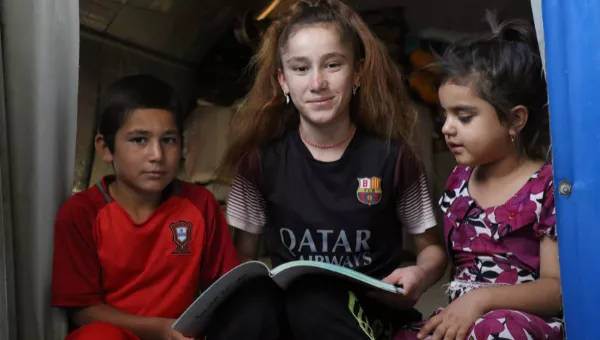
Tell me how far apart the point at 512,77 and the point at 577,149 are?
0.20 metres

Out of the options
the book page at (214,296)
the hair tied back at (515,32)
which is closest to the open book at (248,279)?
the book page at (214,296)

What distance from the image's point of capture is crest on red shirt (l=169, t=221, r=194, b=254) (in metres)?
1.10

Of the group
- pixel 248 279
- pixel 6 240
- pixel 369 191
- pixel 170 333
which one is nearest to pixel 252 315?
pixel 248 279

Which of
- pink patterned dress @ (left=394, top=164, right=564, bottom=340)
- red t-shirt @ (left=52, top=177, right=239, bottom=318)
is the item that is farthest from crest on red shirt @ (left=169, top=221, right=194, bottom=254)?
pink patterned dress @ (left=394, top=164, right=564, bottom=340)

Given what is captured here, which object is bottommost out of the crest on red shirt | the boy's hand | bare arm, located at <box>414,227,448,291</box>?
the boy's hand

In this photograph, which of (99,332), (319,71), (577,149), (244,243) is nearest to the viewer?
(577,149)

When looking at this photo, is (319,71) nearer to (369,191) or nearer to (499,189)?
(369,191)

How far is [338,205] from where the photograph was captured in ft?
3.61

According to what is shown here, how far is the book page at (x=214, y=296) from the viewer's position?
89 cm

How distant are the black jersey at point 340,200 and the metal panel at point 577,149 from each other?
298 mm

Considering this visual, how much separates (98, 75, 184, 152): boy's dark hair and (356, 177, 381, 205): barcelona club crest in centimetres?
34

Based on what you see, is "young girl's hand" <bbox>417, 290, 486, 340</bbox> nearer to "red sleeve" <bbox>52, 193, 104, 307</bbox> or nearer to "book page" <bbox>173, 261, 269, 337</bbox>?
"book page" <bbox>173, 261, 269, 337</bbox>

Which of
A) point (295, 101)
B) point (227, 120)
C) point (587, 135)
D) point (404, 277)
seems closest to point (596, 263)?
point (587, 135)

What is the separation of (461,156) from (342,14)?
0.32 m
